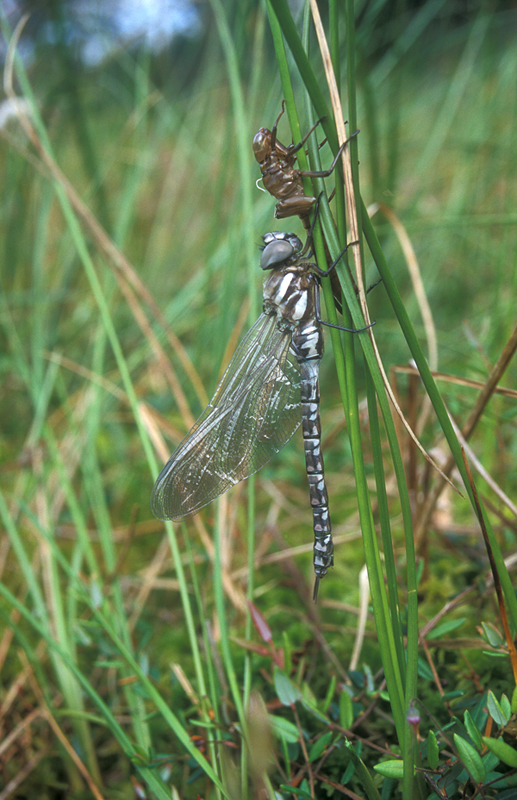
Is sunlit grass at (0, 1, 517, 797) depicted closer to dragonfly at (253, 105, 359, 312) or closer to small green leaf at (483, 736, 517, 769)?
small green leaf at (483, 736, 517, 769)

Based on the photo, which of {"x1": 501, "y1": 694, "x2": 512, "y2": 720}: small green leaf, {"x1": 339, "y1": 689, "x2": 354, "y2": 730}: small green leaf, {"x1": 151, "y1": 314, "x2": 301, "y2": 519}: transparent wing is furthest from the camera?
{"x1": 151, "y1": 314, "x2": 301, "y2": 519}: transparent wing

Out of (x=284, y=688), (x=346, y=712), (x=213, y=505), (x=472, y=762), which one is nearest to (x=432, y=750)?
(x=472, y=762)

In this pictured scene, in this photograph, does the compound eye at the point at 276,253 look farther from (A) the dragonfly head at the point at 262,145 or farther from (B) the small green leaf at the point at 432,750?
(B) the small green leaf at the point at 432,750

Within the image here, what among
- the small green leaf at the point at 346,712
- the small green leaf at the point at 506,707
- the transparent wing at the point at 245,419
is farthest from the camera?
the transparent wing at the point at 245,419

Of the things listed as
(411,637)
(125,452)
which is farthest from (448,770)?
(125,452)

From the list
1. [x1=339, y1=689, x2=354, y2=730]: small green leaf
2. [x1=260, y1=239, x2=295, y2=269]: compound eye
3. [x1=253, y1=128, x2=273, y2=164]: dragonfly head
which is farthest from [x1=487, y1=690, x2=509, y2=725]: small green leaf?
[x1=253, y1=128, x2=273, y2=164]: dragonfly head

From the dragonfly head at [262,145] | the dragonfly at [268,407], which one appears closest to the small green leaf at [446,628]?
the dragonfly at [268,407]

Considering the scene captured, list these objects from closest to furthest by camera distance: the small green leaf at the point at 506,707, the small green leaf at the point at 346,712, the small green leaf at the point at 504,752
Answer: the small green leaf at the point at 504,752, the small green leaf at the point at 506,707, the small green leaf at the point at 346,712

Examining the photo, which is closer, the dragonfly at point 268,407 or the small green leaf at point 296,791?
the small green leaf at point 296,791

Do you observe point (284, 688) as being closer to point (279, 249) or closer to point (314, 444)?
point (314, 444)
